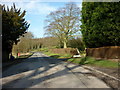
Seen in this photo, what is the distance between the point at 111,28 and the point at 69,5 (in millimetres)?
23226

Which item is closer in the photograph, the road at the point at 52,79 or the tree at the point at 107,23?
the road at the point at 52,79

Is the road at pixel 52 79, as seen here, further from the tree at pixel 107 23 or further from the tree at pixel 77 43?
the tree at pixel 77 43

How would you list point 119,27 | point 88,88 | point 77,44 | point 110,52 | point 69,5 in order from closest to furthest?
point 88,88 → point 119,27 → point 110,52 → point 69,5 → point 77,44

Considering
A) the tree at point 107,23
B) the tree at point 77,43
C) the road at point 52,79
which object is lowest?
the road at point 52,79

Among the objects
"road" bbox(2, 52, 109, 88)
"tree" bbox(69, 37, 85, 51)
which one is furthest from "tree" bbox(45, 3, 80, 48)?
"road" bbox(2, 52, 109, 88)

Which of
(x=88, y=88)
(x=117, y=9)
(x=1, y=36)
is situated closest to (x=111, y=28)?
(x=117, y=9)

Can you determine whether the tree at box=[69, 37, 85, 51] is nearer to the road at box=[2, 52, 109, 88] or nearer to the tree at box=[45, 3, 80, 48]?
the tree at box=[45, 3, 80, 48]

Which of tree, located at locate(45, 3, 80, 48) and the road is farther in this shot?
tree, located at locate(45, 3, 80, 48)

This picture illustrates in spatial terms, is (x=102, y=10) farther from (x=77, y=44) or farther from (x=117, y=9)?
(x=77, y=44)

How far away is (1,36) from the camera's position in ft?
70.3

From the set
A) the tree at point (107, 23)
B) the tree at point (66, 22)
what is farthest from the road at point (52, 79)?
the tree at point (66, 22)

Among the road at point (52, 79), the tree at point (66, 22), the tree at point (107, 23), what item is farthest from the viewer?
the tree at point (66, 22)

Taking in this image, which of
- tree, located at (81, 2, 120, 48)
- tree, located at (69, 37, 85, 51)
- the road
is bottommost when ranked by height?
the road

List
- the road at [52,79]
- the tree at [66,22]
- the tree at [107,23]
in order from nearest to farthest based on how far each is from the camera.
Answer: the road at [52,79] < the tree at [107,23] < the tree at [66,22]
